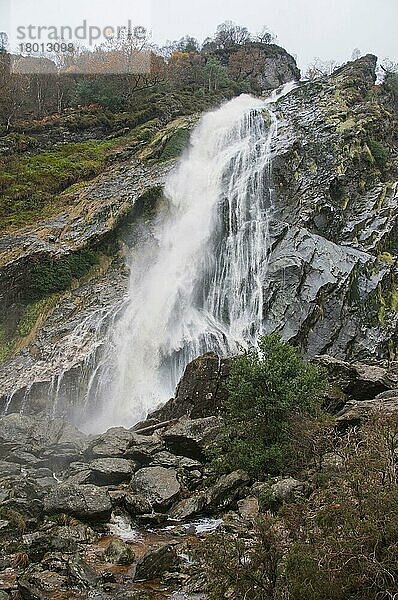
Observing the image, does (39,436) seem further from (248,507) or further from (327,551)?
(327,551)

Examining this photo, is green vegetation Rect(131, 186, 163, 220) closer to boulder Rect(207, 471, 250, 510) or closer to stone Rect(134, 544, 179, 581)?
boulder Rect(207, 471, 250, 510)

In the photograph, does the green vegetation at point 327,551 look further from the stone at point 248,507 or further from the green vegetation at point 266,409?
the green vegetation at point 266,409

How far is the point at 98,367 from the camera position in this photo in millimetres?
25750

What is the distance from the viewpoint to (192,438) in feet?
55.2

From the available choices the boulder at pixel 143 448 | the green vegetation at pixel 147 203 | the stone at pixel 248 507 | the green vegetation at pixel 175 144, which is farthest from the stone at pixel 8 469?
the green vegetation at pixel 175 144

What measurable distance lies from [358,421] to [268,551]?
9440 millimetres

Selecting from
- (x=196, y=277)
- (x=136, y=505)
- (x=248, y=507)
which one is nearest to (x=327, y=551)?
(x=248, y=507)

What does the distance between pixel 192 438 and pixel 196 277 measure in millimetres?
14317

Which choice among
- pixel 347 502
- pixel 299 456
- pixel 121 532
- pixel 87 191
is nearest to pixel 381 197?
pixel 87 191

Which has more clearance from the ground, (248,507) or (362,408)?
(362,408)

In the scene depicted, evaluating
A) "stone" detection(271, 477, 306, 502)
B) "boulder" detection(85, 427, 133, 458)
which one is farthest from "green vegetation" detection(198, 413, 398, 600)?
"boulder" detection(85, 427, 133, 458)

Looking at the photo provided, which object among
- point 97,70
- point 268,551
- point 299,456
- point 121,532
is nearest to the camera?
point 268,551

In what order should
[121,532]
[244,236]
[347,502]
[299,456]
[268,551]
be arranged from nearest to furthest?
[268,551]
[347,502]
[121,532]
[299,456]
[244,236]

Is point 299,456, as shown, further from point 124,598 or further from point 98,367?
point 98,367
